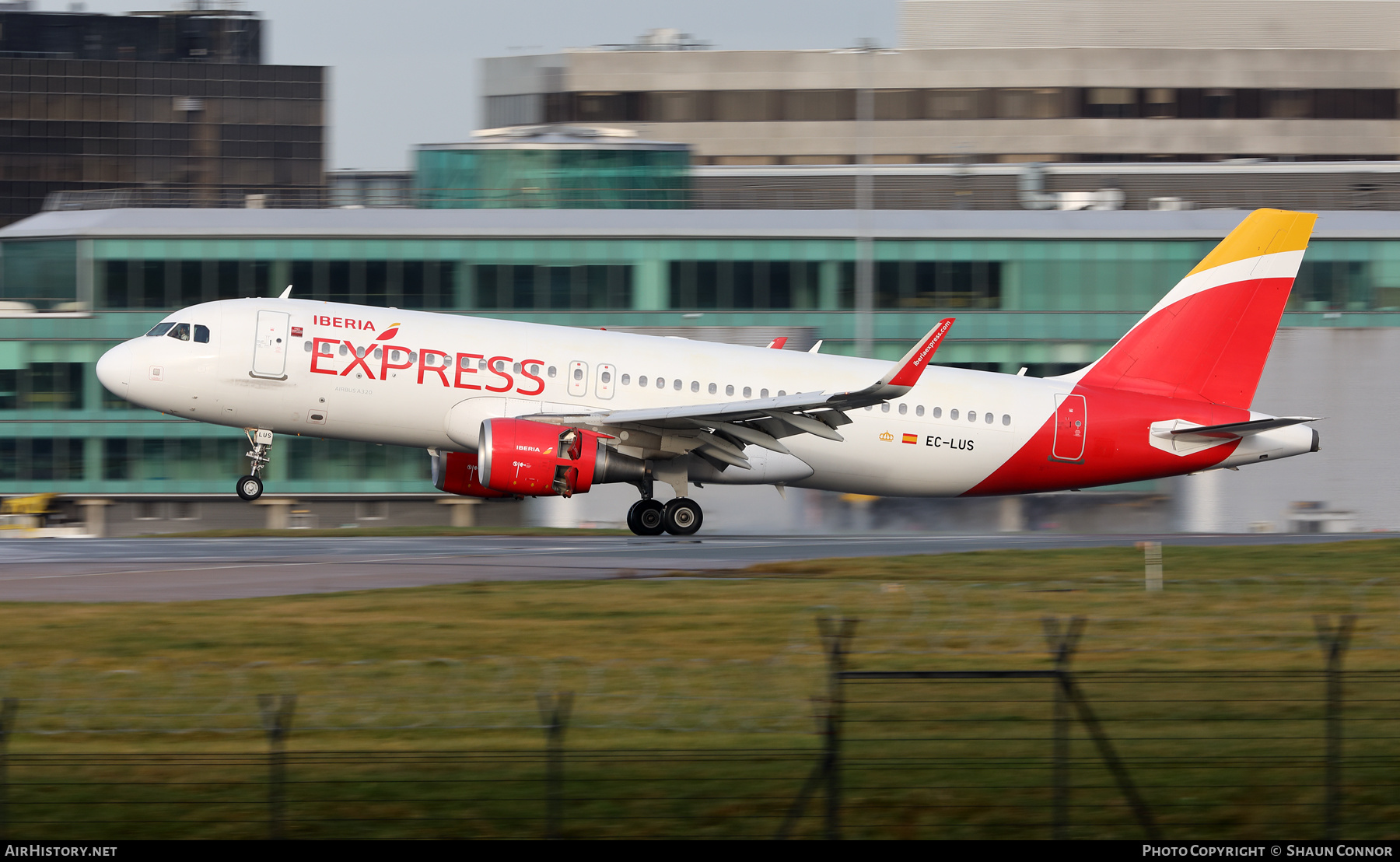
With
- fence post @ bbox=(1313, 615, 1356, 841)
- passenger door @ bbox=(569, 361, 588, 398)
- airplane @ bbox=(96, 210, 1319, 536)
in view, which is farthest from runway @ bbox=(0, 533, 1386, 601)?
fence post @ bbox=(1313, 615, 1356, 841)

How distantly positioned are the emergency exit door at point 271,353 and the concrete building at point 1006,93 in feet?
234

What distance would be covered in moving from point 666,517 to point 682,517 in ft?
1.19

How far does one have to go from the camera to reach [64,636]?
17469mm

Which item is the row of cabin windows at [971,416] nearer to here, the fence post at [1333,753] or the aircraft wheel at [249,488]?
the aircraft wheel at [249,488]

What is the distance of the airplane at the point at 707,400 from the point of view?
30.1 metres

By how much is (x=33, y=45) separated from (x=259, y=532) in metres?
91.5

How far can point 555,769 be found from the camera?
9531 millimetres

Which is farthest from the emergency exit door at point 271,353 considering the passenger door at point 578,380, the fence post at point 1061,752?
the fence post at point 1061,752

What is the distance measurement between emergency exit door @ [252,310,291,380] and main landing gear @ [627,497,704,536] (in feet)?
24.2

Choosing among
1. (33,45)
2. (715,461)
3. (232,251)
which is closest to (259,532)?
(715,461)

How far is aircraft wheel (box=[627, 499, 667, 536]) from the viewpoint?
31828 mm

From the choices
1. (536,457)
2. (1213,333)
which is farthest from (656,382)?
(1213,333)

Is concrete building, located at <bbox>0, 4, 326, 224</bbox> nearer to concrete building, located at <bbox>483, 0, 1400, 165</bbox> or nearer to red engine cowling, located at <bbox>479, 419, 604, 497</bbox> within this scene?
concrete building, located at <bbox>483, 0, 1400, 165</bbox>
